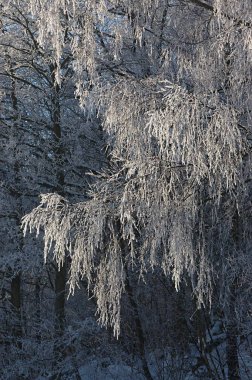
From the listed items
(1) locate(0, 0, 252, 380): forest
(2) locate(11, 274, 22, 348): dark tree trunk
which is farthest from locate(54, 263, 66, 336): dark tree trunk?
(2) locate(11, 274, 22, 348): dark tree trunk

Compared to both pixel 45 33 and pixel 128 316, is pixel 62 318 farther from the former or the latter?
pixel 45 33

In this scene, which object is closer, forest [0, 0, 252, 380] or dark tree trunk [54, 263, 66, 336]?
forest [0, 0, 252, 380]

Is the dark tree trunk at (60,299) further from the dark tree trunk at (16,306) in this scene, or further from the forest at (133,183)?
the dark tree trunk at (16,306)

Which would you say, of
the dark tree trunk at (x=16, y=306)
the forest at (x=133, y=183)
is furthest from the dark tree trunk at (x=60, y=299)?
the dark tree trunk at (x=16, y=306)

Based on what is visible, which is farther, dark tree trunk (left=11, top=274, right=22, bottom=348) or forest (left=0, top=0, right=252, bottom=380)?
dark tree trunk (left=11, top=274, right=22, bottom=348)

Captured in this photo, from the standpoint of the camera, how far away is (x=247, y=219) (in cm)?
504

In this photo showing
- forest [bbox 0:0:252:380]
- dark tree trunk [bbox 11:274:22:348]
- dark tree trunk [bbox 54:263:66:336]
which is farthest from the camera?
dark tree trunk [bbox 11:274:22:348]

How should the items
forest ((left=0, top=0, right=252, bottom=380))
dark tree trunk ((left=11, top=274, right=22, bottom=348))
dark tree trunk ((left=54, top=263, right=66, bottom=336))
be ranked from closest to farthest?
forest ((left=0, top=0, right=252, bottom=380)) < dark tree trunk ((left=54, top=263, right=66, bottom=336)) < dark tree trunk ((left=11, top=274, right=22, bottom=348))

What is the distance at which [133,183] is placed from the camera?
15.0ft

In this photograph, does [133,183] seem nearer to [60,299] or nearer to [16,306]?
[60,299]

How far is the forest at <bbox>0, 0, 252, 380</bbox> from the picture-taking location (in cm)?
436

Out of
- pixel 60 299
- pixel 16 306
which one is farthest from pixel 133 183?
pixel 16 306

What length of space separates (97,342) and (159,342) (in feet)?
3.34

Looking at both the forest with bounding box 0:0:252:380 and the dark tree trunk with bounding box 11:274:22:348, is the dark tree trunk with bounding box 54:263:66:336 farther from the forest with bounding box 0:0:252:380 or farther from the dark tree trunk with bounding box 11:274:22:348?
the dark tree trunk with bounding box 11:274:22:348
